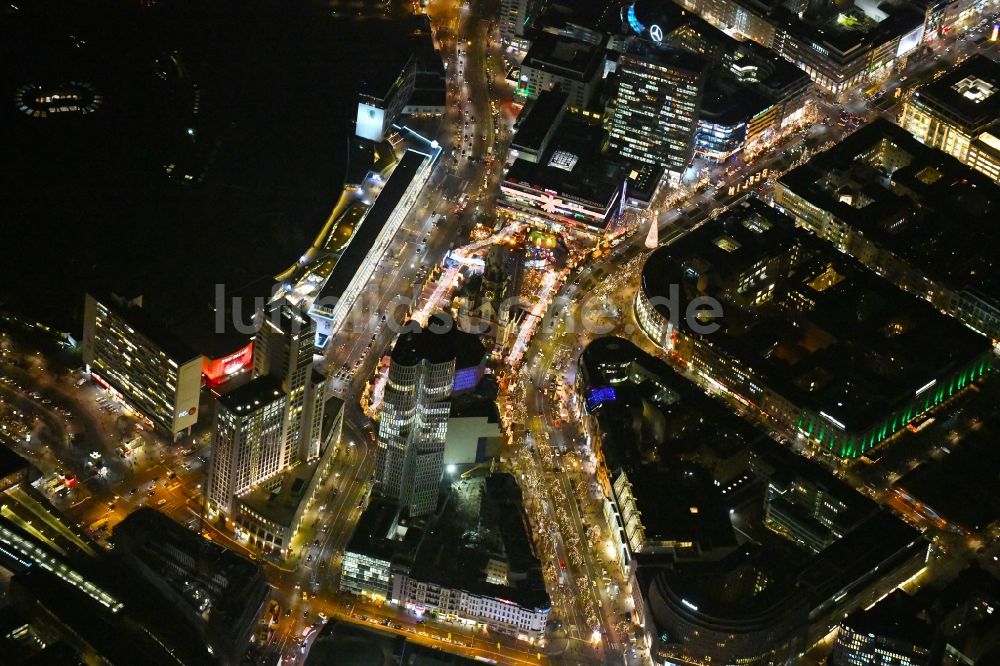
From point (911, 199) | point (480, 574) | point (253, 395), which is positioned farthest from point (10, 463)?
point (911, 199)

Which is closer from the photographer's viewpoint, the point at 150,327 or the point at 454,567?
the point at 454,567

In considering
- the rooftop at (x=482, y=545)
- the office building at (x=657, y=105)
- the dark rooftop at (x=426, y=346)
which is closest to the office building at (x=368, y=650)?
the rooftop at (x=482, y=545)

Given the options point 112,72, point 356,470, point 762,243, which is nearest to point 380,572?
point 356,470

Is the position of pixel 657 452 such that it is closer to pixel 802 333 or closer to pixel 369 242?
pixel 802 333

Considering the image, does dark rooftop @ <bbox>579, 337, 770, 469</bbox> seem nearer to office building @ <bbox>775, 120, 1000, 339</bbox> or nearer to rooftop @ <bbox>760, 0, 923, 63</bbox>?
office building @ <bbox>775, 120, 1000, 339</bbox>

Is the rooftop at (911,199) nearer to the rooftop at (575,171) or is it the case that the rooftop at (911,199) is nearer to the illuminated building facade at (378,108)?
the rooftop at (575,171)
